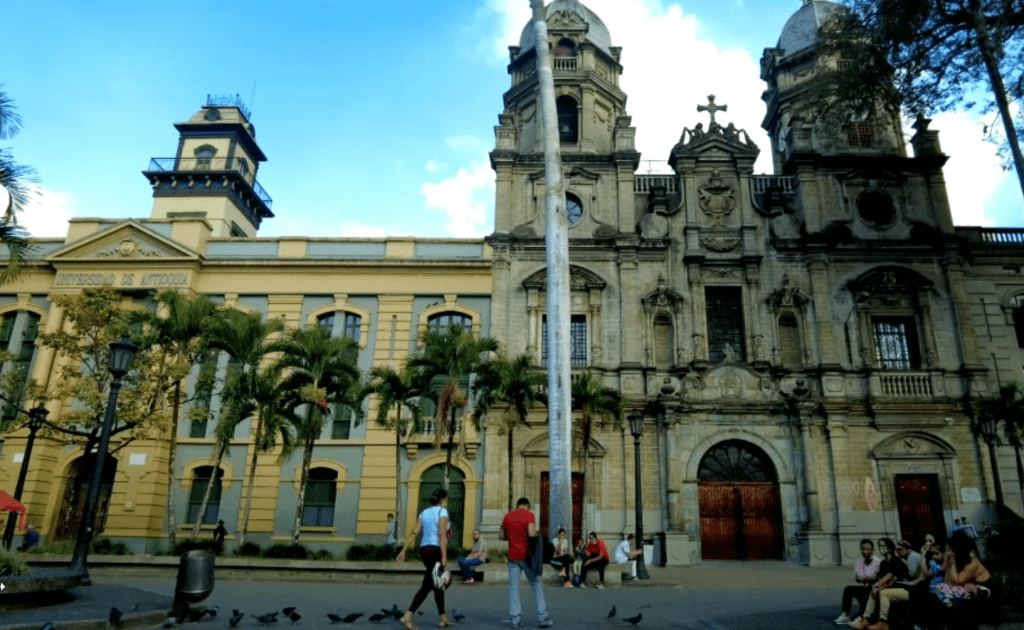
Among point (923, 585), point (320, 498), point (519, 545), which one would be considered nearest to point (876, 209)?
point (923, 585)

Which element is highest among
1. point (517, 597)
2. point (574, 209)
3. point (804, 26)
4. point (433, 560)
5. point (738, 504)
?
point (804, 26)

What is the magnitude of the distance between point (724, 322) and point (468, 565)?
14.8 meters

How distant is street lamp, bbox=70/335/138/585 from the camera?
11438 mm

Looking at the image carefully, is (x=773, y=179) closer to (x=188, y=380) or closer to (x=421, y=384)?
(x=421, y=384)

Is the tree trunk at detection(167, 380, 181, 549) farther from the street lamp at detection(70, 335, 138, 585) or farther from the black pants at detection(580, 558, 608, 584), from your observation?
the black pants at detection(580, 558, 608, 584)

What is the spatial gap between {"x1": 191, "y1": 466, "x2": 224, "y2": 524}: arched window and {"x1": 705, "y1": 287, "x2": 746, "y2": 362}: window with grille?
18.1 metres

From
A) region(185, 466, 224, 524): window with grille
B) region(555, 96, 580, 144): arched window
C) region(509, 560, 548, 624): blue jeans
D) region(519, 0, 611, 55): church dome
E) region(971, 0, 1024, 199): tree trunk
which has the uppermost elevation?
region(519, 0, 611, 55): church dome

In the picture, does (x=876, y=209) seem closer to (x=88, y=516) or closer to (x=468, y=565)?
(x=468, y=565)

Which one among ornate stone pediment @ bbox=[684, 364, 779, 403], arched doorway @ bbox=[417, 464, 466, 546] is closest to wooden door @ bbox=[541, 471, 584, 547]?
arched doorway @ bbox=[417, 464, 466, 546]

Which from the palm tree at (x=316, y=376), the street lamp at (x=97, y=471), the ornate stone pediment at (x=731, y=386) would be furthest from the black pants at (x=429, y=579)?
the ornate stone pediment at (x=731, y=386)

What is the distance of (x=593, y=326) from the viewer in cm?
2600

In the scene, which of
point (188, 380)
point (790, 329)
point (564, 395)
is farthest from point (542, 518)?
point (188, 380)

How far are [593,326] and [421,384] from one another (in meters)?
7.82

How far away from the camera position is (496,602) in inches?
490
